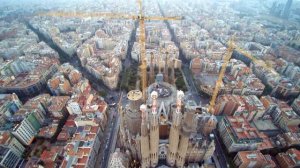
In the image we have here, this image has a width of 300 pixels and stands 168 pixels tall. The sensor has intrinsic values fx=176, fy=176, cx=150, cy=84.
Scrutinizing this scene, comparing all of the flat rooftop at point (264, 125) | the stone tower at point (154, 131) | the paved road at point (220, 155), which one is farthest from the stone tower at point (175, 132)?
the flat rooftop at point (264, 125)

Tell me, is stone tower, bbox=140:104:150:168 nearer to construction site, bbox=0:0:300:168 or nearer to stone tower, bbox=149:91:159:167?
construction site, bbox=0:0:300:168

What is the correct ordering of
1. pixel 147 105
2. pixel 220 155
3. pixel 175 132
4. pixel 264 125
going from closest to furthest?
pixel 175 132 → pixel 147 105 → pixel 220 155 → pixel 264 125

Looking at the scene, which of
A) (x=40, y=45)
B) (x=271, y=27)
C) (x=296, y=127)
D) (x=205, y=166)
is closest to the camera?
(x=205, y=166)

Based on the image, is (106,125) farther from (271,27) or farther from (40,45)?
(271,27)

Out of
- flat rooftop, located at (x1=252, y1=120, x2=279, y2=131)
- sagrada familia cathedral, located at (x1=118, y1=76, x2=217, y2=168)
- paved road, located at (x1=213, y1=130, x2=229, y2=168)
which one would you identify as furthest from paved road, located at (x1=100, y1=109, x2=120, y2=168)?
flat rooftop, located at (x1=252, y1=120, x2=279, y2=131)

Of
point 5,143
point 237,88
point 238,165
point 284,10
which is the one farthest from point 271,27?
point 5,143

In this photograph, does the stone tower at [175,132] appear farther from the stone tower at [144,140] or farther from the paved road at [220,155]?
the paved road at [220,155]

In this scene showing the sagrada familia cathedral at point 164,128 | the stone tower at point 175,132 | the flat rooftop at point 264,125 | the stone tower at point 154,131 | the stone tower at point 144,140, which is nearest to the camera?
the stone tower at point 154,131

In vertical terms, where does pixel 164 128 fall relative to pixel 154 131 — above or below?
below

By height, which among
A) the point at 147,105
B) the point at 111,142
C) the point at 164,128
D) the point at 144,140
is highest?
the point at 147,105

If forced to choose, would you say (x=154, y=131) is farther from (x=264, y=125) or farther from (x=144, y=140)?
(x=264, y=125)

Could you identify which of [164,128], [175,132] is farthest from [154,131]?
[164,128]
